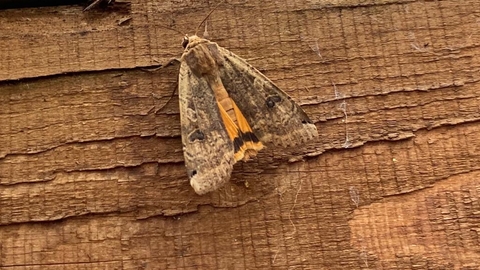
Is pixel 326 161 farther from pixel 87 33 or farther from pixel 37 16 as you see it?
pixel 37 16

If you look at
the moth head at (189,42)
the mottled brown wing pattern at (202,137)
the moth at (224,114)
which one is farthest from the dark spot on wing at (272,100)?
the moth head at (189,42)

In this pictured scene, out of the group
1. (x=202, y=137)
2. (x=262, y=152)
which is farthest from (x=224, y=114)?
(x=262, y=152)

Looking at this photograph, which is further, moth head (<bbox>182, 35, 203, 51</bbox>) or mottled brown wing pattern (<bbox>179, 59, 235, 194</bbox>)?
moth head (<bbox>182, 35, 203, 51</bbox>)

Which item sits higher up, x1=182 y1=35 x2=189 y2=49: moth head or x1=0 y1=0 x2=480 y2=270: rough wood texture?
x1=182 y1=35 x2=189 y2=49: moth head

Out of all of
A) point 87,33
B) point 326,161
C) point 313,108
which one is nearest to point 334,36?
point 313,108

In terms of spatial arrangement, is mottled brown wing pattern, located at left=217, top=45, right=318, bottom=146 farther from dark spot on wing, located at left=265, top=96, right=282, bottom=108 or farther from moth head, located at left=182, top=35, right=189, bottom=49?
moth head, located at left=182, top=35, right=189, bottom=49

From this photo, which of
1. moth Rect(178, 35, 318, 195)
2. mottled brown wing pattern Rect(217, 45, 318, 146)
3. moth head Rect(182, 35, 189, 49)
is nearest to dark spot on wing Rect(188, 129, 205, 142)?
moth Rect(178, 35, 318, 195)
